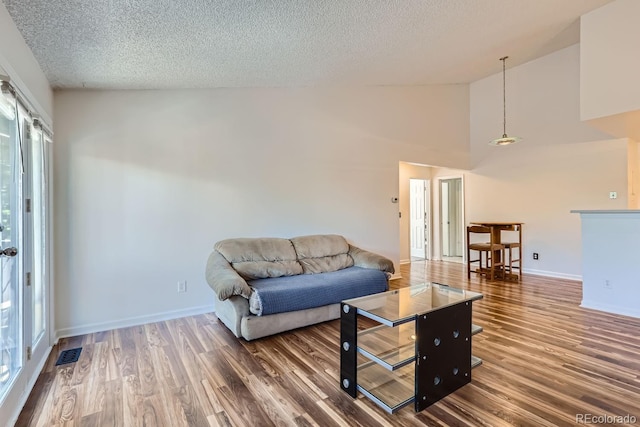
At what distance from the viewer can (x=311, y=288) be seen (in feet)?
10.5

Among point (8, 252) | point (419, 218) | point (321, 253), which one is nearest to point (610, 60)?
point (321, 253)

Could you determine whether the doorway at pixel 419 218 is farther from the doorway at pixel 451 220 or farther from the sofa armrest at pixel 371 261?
the sofa armrest at pixel 371 261

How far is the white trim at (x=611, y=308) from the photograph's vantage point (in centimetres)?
338

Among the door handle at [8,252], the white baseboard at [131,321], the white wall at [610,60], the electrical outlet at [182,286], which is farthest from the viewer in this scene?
the electrical outlet at [182,286]

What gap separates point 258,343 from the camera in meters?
2.88

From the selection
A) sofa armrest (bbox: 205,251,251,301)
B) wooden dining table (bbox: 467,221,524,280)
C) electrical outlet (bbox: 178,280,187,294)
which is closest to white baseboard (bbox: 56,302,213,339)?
electrical outlet (bbox: 178,280,187,294)

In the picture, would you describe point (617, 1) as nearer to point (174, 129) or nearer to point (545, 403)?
point (545, 403)

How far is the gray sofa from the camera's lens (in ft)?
9.53

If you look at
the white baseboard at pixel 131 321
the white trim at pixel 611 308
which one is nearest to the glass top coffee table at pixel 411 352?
the white baseboard at pixel 131 321

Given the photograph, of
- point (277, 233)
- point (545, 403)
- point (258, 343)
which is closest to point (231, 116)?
point (277, 233)

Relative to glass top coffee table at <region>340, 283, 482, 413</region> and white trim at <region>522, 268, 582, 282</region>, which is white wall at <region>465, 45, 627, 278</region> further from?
glass top coffee table at <region>340, 283, 482, 413</region>

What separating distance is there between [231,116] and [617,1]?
441cm

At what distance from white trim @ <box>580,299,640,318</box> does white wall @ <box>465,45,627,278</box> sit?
1691 mm

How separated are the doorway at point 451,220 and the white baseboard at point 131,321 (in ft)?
18.6
